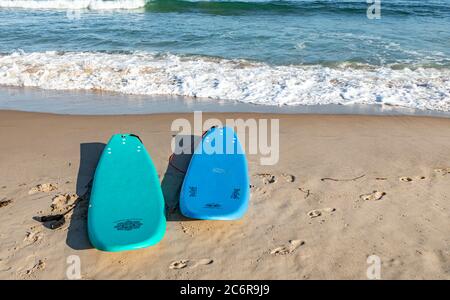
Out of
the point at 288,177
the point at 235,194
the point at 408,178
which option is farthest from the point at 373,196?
the point at 235,194

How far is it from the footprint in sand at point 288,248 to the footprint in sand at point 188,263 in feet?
1.53

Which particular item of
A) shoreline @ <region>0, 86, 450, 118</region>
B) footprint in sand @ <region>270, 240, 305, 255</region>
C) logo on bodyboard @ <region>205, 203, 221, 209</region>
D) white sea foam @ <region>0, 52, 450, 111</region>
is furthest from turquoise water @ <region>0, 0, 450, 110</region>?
footprint in sand @ <region>270, 240, 305, 255</region>

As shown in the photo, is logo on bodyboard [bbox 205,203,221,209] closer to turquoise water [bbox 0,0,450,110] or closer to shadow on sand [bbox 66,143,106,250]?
shadow on sand [bbox 66,143,106,250]

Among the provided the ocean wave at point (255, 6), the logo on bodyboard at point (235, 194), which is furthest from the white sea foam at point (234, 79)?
the ocean wave at point (255, 6)

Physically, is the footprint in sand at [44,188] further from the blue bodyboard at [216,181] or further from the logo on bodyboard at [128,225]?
the blue bodyboard at [216,181]

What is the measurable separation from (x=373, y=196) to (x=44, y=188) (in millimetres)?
2942

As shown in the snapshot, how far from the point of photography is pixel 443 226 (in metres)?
3.41

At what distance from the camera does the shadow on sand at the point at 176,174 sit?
374cm

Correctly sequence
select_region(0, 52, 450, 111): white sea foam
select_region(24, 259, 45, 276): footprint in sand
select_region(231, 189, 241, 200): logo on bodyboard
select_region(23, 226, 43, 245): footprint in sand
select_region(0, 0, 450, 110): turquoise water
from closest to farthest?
select_region(24, 259, 45, 276): footprint in sand
select_region(23, 226, 43, 245): footprint in sand
select_region(231, 189, 241, 200): logo on bodyboard
select_region(0, 52, 450, 111): white sea foam
select_region(0, 0, 450, 110): turquoise water

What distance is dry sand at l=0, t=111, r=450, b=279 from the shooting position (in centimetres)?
304

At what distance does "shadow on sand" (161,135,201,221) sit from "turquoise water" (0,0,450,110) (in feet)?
5.97

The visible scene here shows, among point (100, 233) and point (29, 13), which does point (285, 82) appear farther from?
point (29, 13)

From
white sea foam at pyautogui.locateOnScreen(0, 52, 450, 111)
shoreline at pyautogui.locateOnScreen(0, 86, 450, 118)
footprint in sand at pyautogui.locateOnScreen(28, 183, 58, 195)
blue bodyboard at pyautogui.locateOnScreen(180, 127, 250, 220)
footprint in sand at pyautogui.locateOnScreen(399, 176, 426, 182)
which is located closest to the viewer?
blue bodyboard at pyautogui.locateOnScreen(180, 127, 250, 220)
